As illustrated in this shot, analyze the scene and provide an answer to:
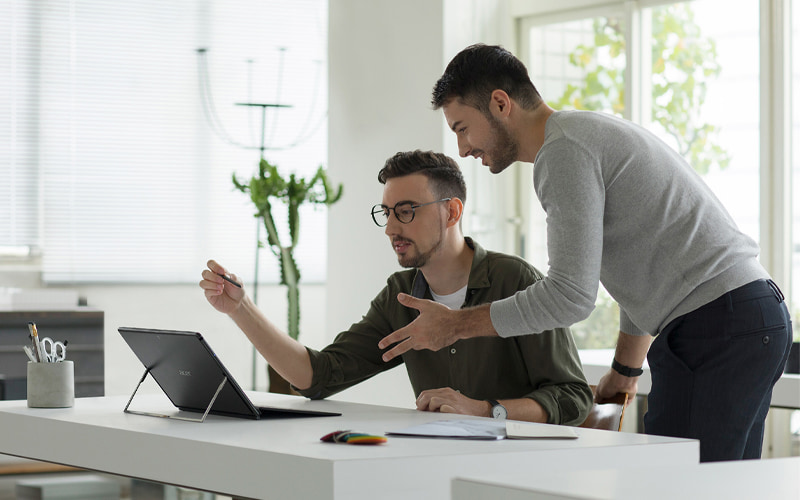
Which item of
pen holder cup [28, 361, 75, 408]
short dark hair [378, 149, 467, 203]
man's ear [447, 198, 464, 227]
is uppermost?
short dark hair [378, 149, 467, 203]

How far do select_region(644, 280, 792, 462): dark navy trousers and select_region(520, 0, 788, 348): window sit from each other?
2498 mm

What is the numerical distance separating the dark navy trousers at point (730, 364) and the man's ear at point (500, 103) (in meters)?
0.51

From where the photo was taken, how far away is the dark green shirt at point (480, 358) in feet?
6.97

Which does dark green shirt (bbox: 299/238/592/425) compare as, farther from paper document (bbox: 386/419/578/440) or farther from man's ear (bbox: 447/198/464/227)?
paper document (bbox: 386/419/578/440)

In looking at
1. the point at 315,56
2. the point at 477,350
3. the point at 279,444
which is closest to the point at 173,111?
the point at 315,56

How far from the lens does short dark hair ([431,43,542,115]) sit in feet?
6.55

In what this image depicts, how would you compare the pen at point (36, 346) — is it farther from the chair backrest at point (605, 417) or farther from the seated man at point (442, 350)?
the chair backrest at point (605, 417)

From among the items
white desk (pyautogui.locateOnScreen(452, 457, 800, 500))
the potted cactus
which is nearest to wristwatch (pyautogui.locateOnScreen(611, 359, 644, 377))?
white desk (pyautogui.locateOnScreen(452, 457, 800, 500))

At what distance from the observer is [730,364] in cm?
186

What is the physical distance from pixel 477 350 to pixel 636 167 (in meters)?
0.57

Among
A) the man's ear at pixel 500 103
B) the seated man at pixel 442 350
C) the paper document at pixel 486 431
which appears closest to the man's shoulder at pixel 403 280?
the seated man at pixel 442 350

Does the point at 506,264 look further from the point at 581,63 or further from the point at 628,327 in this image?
the point at 581,63

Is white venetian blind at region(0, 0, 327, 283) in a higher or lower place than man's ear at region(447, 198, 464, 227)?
higher

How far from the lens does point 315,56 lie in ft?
18.9
